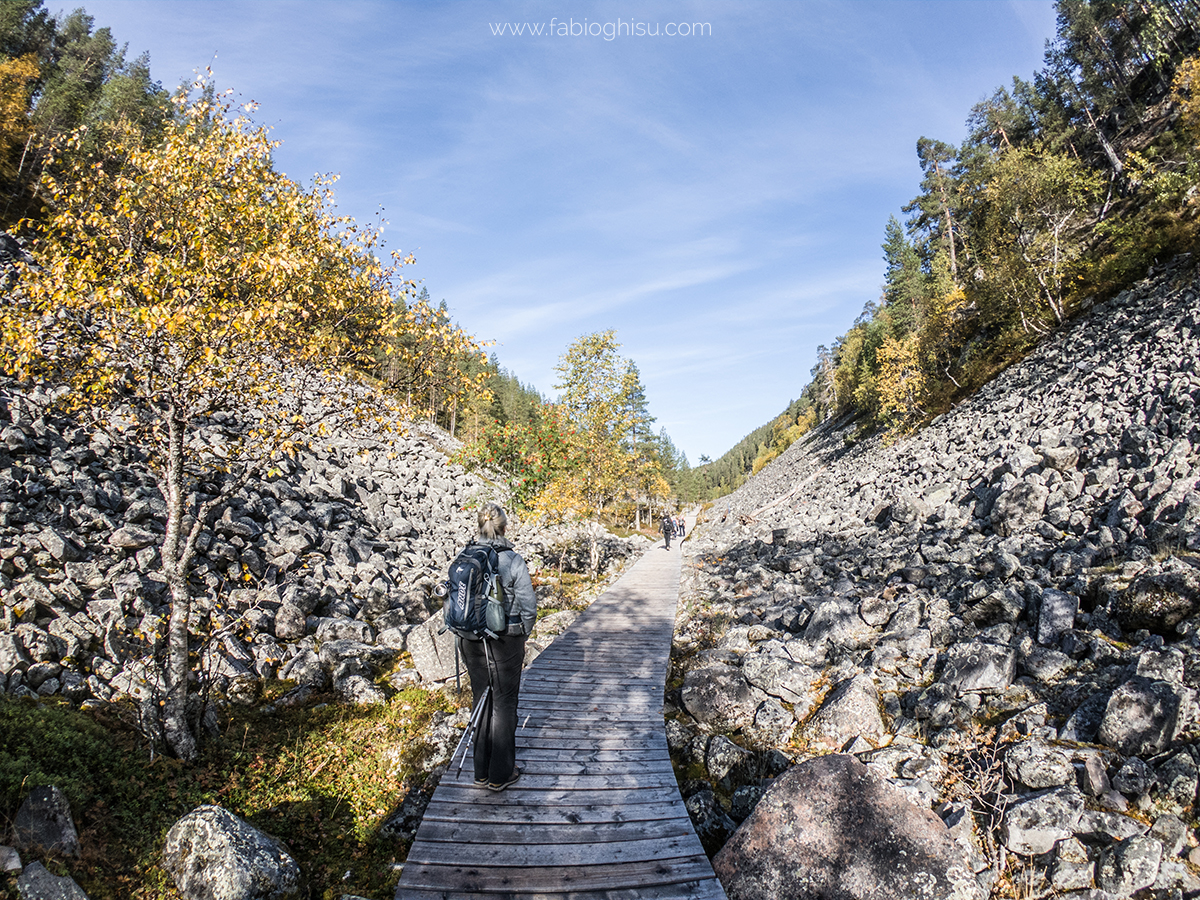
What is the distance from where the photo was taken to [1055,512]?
11.0 metres

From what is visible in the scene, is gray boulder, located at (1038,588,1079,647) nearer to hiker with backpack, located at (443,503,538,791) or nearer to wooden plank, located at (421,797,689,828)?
wooden plank, located at (421,797,689,828)

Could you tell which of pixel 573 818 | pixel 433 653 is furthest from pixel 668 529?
pixel 573 818

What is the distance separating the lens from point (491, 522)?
582 cm

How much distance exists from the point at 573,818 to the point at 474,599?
7.94 ft

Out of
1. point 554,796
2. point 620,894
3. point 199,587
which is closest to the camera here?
point 620,894

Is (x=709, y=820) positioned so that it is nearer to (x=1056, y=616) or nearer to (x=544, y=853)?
(x=544, y=853)

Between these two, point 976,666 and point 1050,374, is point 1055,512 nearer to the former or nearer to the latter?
point 976,666

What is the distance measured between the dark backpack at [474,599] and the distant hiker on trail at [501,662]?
104 millimetres

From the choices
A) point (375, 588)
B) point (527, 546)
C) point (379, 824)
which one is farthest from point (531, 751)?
point (527, 546)

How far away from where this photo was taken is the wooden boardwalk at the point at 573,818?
14.3 feet

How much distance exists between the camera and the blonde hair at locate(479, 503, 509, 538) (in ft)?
19.0

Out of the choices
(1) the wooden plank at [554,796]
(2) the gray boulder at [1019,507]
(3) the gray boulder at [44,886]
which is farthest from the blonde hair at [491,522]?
(2) the gray boulder at [1019,507]

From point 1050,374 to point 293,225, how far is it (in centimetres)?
2569

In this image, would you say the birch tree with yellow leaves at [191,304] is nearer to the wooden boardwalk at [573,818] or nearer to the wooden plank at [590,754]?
the wooden boardwalk at [573,818]
